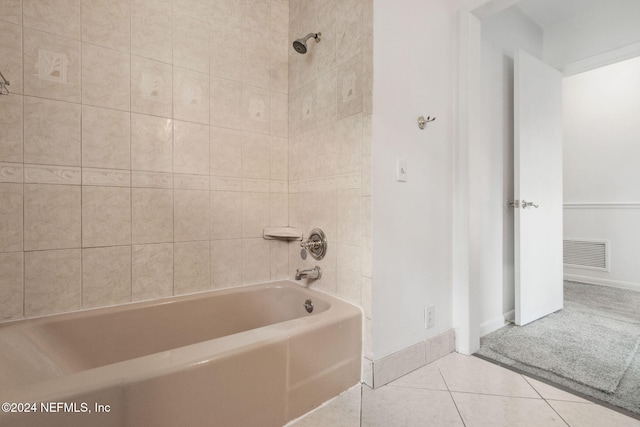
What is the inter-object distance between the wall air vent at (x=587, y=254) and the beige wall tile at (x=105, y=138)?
4.47m

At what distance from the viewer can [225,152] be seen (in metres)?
1.73

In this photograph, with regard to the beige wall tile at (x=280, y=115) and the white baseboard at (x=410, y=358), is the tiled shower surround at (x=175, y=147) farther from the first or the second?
the white baseboard at (x=410, y=358)

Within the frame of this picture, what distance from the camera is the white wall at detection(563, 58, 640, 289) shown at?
3043 mm

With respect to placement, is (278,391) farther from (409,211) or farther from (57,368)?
(409,211)

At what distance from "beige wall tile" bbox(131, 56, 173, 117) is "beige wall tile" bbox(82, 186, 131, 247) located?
17.2 inches

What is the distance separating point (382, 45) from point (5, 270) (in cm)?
194

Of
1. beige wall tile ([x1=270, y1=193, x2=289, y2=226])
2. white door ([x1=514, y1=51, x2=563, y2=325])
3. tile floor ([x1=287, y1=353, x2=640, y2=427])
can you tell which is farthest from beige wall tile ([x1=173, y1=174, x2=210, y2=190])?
white door ([x1=514, y1=51, x2=563, y2=325])

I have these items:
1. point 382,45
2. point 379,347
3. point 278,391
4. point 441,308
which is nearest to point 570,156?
point 441,308

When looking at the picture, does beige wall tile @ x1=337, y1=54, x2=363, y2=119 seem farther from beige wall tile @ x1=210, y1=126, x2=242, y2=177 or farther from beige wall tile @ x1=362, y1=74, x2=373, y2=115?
beige wall tile @ x1=210, y1=126, x2=242, y2=177

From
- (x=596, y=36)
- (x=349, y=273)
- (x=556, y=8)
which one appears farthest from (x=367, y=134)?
(x=596, y=36)

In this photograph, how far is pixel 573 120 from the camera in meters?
3.50

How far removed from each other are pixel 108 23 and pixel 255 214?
1.19m

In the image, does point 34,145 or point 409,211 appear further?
point 409,211

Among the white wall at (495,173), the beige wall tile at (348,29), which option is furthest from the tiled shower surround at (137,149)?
the white wall at (495,173)
